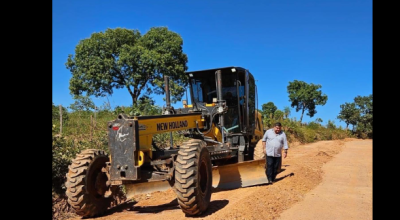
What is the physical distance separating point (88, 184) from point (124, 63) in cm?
1740

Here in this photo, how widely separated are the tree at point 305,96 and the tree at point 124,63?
69.0 feet

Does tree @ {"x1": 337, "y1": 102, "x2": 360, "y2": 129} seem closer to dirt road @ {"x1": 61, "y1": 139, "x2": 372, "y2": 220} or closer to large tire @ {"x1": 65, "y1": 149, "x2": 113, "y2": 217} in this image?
dirt road @ {"x1": 61, "y1": 139, "x2": 372, "y2": 220}

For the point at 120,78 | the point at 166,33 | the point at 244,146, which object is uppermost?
the point at 166,33

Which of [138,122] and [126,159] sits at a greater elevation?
[138,122]

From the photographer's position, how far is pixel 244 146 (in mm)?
8805

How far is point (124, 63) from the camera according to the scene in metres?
21.9

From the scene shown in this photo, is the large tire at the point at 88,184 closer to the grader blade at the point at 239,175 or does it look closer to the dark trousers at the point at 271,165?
the grader blade at the point at 239,175

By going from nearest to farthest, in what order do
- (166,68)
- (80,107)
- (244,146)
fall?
1. (244,146)
2. (80,107)
3. (166,68)

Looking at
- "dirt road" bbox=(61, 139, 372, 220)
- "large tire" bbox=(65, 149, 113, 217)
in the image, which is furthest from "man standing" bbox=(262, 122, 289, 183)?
"large tire" bbox=(65, 149, 113, 217)

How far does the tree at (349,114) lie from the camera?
33312mm

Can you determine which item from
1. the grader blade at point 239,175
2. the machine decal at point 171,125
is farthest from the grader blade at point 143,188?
the grader blade at point 239,175
